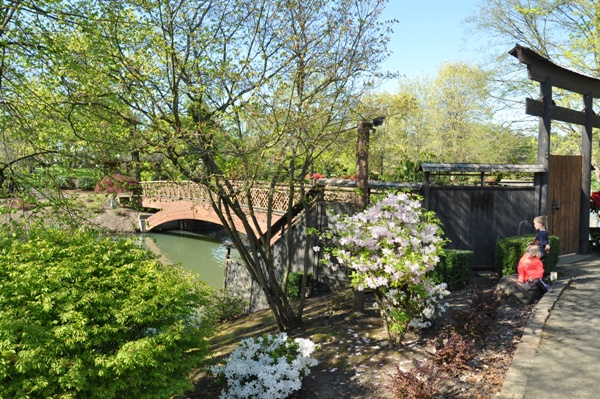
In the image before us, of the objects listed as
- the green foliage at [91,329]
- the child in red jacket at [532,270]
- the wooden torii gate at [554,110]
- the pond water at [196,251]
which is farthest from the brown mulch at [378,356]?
the pond water at [196,251]

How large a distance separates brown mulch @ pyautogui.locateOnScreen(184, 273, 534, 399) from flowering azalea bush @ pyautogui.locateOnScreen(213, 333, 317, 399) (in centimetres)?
38

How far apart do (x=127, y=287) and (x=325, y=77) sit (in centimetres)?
501

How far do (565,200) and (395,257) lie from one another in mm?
7781

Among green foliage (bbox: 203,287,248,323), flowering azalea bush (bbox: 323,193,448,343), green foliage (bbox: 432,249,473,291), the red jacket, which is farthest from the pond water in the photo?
flowering azalea bush (bbox: 323,193,448,343)

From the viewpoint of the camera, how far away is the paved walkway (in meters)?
5.32

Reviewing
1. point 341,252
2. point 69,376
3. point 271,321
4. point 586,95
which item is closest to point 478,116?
point 586,95

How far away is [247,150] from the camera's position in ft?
26.6

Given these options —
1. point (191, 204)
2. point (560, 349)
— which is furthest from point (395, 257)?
point (191, 204)

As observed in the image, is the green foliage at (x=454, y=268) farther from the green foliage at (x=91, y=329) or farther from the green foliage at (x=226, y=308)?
the green foliage at (x=226, y=308)

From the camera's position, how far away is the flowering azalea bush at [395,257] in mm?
6590

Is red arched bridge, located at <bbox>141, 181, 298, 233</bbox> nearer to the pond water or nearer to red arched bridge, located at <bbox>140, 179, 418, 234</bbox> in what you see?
red arched bridge, located at <bbox>140, 179, 418, 234</bbox>

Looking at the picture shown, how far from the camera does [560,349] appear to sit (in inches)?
251

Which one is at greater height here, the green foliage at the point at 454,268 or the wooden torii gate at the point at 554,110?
the wooden torii gate at the point at 554,110

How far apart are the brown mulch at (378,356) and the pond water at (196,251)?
39.7 feet
